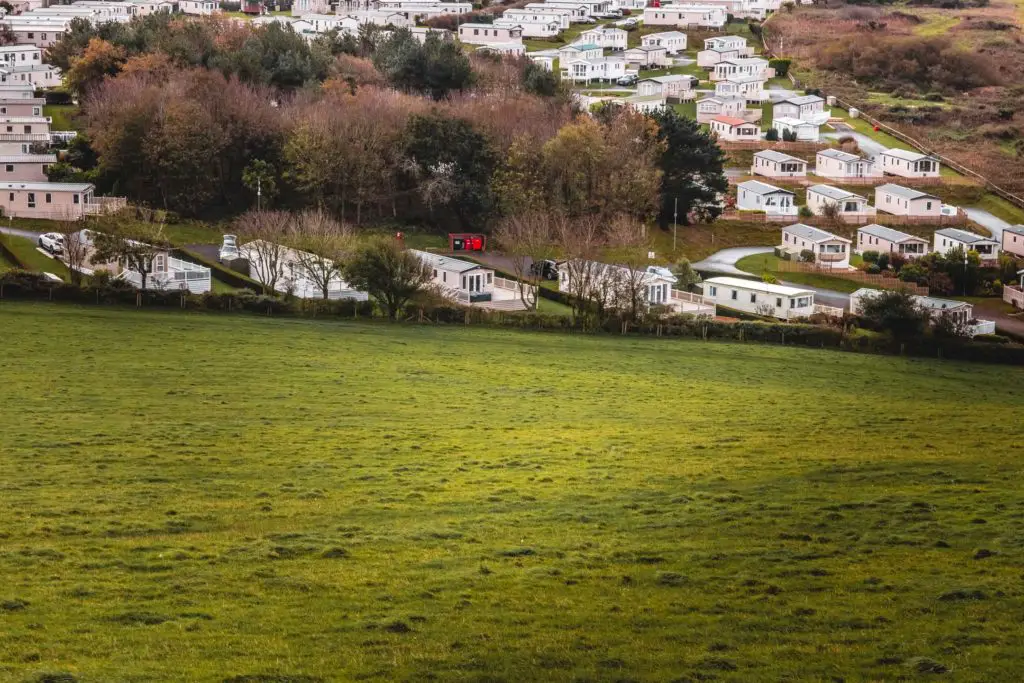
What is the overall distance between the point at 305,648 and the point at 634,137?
51495mm

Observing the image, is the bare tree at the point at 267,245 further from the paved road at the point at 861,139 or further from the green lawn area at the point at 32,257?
the paved road at the point at 861,139

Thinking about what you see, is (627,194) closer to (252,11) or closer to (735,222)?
(735,222)

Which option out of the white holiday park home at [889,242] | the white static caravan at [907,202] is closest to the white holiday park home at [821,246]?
the white holiday park home at [889,242]

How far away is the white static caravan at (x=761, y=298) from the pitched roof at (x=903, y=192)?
22348mm

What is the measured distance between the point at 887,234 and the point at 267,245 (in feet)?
94.0

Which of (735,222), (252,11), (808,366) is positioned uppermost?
(252,11)

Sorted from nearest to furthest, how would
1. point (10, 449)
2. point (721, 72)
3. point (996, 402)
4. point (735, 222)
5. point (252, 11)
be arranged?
point (10, 449)
point (996, 402)
point (735, 222)
point (721, 72)
point (252, 11)

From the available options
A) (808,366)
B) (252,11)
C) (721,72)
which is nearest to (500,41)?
(721,72)

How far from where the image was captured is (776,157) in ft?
262

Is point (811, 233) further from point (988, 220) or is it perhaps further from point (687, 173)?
point (988, 220)

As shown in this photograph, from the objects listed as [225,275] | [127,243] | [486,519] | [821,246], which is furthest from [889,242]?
[486,519]

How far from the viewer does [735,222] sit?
68.4 m

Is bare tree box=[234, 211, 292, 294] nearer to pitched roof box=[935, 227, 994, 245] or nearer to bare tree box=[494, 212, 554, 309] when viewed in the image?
bare tree box=[494, 212, 554, 309]

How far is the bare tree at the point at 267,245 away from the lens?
4781 centimetres
